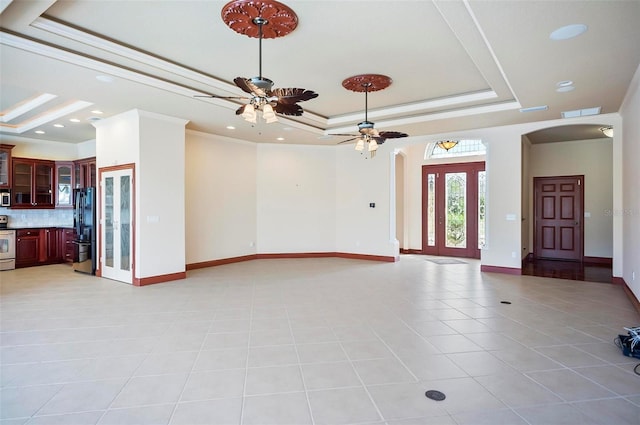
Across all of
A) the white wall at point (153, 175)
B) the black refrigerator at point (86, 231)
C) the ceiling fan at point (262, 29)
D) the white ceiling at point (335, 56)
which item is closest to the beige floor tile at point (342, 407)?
the ceiling fan at point (262, 29)

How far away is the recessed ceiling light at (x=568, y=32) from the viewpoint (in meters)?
3.13

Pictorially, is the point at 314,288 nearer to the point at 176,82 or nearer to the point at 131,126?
the point at 176,82

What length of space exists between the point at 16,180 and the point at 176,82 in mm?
5842

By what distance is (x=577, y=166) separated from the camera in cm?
877

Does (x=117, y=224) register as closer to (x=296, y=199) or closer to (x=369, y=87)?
(x=296, y=199)

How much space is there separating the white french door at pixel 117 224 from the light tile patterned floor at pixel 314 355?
2.09ft

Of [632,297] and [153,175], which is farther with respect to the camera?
[153,175]

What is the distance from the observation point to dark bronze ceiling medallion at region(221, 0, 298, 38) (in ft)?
10.2

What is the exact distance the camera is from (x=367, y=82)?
16.8 feet

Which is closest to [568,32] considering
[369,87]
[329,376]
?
[369,87]

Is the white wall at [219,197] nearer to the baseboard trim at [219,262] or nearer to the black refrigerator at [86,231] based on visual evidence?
the baseboard trim at [219,262]

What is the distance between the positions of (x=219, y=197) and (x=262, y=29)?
513cm

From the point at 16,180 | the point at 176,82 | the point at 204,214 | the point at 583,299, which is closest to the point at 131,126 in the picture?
the point at 176,82

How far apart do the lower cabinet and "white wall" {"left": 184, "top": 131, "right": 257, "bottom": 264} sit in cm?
268
